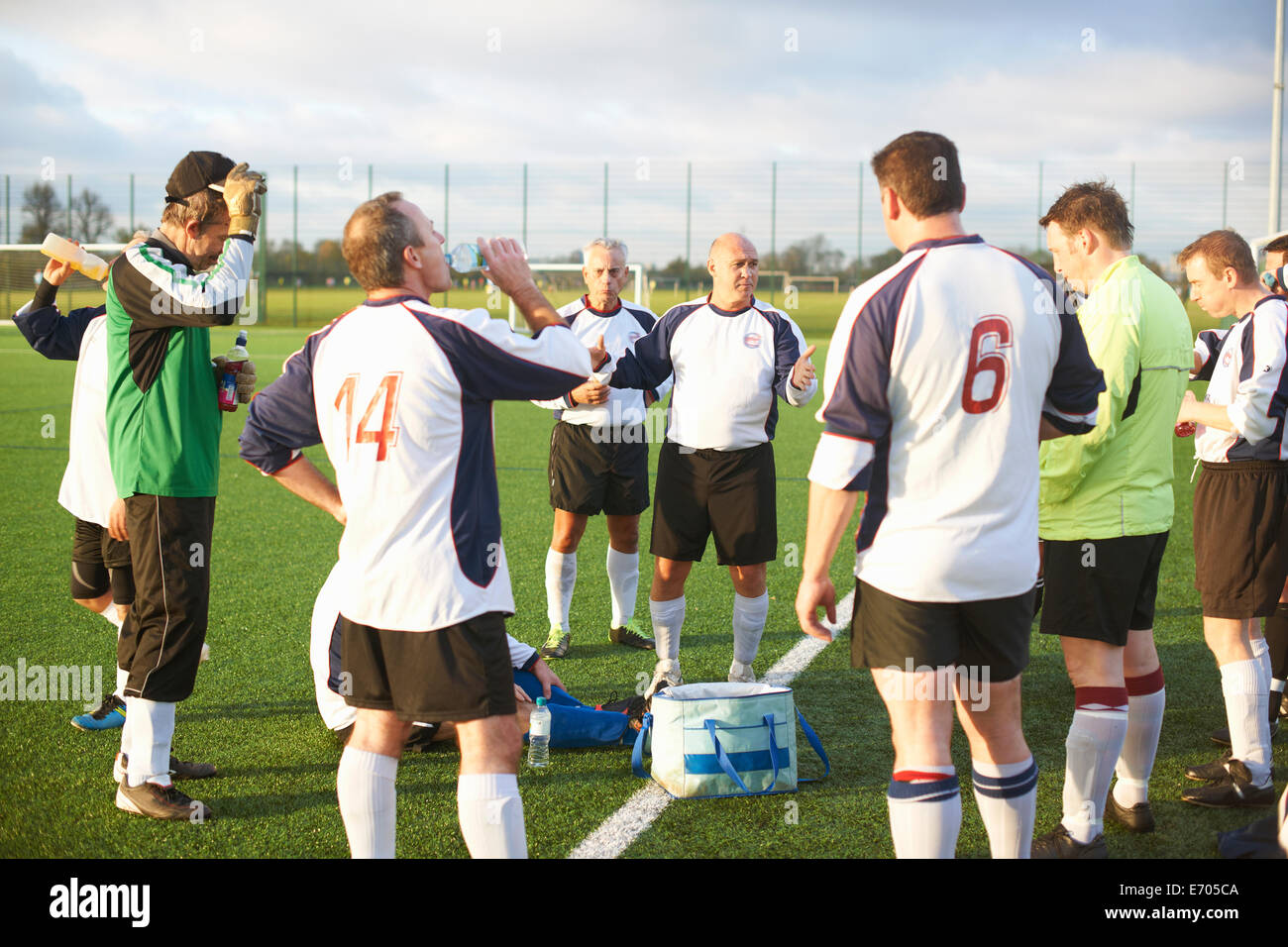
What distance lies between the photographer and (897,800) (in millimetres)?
2730

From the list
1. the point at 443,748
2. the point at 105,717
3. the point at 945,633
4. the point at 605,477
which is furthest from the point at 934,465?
the point at 105,717

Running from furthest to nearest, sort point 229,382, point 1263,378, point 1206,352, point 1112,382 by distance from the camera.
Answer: point 1206,352 → point 1263,378 → point 229,382 → point 1112,382

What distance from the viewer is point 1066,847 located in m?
3.50

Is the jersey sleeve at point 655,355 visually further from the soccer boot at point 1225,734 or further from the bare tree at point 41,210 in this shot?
the bare tree at point 41,210

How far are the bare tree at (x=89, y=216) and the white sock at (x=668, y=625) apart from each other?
4013 centimetres

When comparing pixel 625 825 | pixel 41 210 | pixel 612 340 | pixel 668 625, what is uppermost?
pixel 41 210

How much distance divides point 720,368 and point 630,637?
5.80 ft

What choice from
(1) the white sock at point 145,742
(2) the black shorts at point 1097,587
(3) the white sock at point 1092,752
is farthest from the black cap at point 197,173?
(3) the white sock at point 1092,752

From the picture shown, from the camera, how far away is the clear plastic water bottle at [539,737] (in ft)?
14.0

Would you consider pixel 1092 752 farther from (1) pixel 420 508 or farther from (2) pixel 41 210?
(2) pixel 41 210

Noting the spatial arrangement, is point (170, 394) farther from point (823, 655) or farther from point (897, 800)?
point (823, 655)

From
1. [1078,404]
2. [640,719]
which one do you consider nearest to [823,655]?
[640,719]

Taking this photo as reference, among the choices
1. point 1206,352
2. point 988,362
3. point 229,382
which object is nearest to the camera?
point 988,362

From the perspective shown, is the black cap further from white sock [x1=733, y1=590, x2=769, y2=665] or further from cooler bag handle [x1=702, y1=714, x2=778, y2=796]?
white sock [x1=733, y1=590, x2=769, y2=665]
